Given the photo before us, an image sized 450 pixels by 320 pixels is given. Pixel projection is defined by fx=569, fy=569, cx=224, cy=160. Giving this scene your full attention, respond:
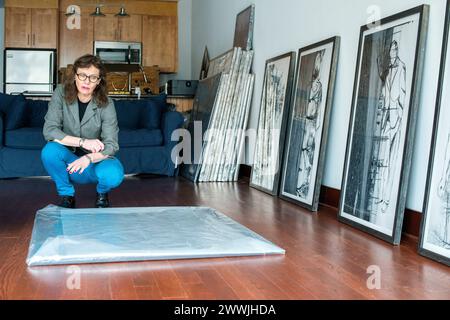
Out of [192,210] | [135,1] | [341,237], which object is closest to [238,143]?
[192,210]

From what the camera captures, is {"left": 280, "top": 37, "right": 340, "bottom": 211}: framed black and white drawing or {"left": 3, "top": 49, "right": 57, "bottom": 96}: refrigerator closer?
{"left": 280, "top": 37, "right": 340, "bottom": 211}: framed black and white drawing

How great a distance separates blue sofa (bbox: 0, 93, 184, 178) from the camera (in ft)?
17.7

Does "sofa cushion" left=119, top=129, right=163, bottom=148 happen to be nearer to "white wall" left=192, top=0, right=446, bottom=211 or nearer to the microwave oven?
"white wall" left=192, top=0, right=446, bottom=211

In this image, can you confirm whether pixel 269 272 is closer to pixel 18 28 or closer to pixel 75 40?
pixel 75 40

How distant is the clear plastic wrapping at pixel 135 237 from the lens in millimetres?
2346

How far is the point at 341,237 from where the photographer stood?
9.52ft

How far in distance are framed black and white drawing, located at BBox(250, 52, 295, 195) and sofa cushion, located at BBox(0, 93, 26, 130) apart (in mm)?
2374

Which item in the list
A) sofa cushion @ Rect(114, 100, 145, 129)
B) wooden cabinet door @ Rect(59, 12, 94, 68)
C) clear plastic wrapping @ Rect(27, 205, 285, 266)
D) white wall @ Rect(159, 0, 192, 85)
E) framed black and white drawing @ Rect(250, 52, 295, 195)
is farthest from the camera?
white wall @ Rect(159, 0, 192, 85)

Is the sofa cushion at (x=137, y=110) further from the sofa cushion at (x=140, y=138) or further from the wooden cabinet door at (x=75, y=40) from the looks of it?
the wooden cabinet door at (x=75, y=40)

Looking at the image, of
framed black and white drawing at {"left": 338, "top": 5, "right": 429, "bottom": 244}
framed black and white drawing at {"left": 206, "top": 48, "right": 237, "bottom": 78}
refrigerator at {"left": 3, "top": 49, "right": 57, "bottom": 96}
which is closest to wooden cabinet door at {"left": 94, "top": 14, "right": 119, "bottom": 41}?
refrigerator at {"left": 3, "top": 49, "right": 57, "bottom": 96}

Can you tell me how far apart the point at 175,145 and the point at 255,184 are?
1218 mm

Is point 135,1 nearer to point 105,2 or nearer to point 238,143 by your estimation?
point 105,2

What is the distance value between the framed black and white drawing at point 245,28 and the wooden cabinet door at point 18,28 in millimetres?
4519
